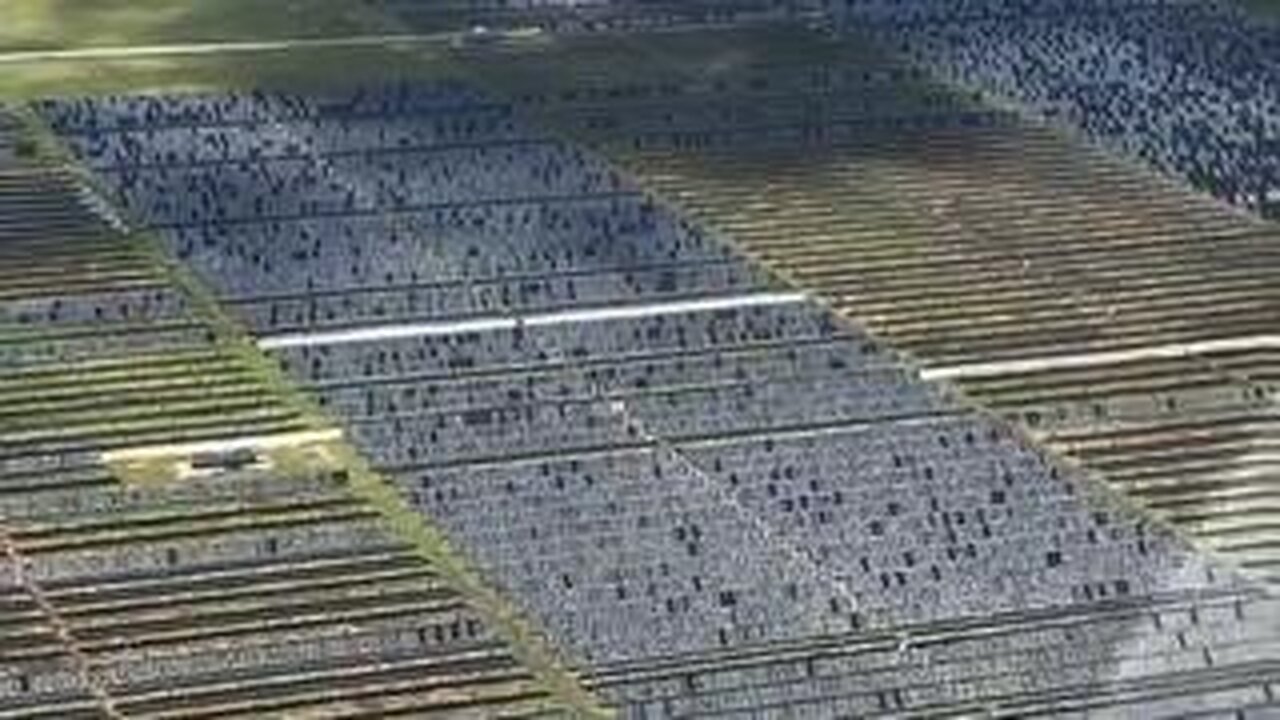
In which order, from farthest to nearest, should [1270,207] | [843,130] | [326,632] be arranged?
[843,130], [1270,207], [326,632]

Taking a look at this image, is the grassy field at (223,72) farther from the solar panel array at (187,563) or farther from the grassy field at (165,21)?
the solar panel array at (187,563)

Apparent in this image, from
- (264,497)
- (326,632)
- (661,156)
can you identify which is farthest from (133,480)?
(661,156)

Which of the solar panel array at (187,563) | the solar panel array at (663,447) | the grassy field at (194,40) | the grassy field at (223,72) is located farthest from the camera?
the grassy field at (194,40)

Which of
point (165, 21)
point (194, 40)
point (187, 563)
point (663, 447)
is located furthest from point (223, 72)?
point (187, 563)

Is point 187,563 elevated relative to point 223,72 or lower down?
lower down

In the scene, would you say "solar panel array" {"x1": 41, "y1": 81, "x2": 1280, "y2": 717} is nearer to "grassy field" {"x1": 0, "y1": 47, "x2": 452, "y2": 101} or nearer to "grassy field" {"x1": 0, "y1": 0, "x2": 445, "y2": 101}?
"grassy field" {"x1": 0, "y1": 47, "x2": 452, "y2": 101}

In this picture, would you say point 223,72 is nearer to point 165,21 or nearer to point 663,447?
point 165,21

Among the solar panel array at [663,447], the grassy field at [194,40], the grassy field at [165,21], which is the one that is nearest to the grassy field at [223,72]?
the grassy field at [194,40]

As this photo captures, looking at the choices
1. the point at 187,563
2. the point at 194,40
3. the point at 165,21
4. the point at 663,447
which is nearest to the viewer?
the point at 187,563

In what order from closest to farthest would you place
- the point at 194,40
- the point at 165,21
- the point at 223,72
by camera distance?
1. the point at 223,72
2. the point at 194,40
3. the point at 165,21

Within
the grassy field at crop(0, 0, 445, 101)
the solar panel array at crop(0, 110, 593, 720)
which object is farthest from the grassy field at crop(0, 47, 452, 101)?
the solar panel array at crop(0, 110, 593, 720)

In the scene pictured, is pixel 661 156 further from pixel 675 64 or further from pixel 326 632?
pixel 326 632
